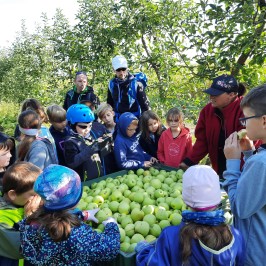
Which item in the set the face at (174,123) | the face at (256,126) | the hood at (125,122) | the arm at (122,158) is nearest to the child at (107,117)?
the hood at (125,122)

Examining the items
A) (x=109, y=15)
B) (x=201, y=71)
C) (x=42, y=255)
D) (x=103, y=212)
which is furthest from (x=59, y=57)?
(x=42, y=255)

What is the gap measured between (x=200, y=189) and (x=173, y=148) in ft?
7.30

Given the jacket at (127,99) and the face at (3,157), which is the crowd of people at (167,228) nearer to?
the face at (3,157)

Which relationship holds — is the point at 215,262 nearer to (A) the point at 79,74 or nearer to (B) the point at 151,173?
(B) the point at 151,173

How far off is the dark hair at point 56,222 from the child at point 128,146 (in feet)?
5.64

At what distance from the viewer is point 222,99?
10.1 ft

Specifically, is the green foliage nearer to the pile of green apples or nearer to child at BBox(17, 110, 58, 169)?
child at BBox(17, 110, 58, 169)

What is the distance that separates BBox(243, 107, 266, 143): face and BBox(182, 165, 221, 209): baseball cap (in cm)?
34

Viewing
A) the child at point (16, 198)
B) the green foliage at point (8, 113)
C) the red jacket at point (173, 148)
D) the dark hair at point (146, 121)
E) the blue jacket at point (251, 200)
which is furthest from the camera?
the green foliage at point (8, 113)

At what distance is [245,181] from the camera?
162 centimetres

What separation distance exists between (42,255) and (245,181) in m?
1.05

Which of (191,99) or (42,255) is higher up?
(191,99)

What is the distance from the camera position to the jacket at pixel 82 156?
309 cm

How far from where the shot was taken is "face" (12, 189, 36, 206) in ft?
6.73
